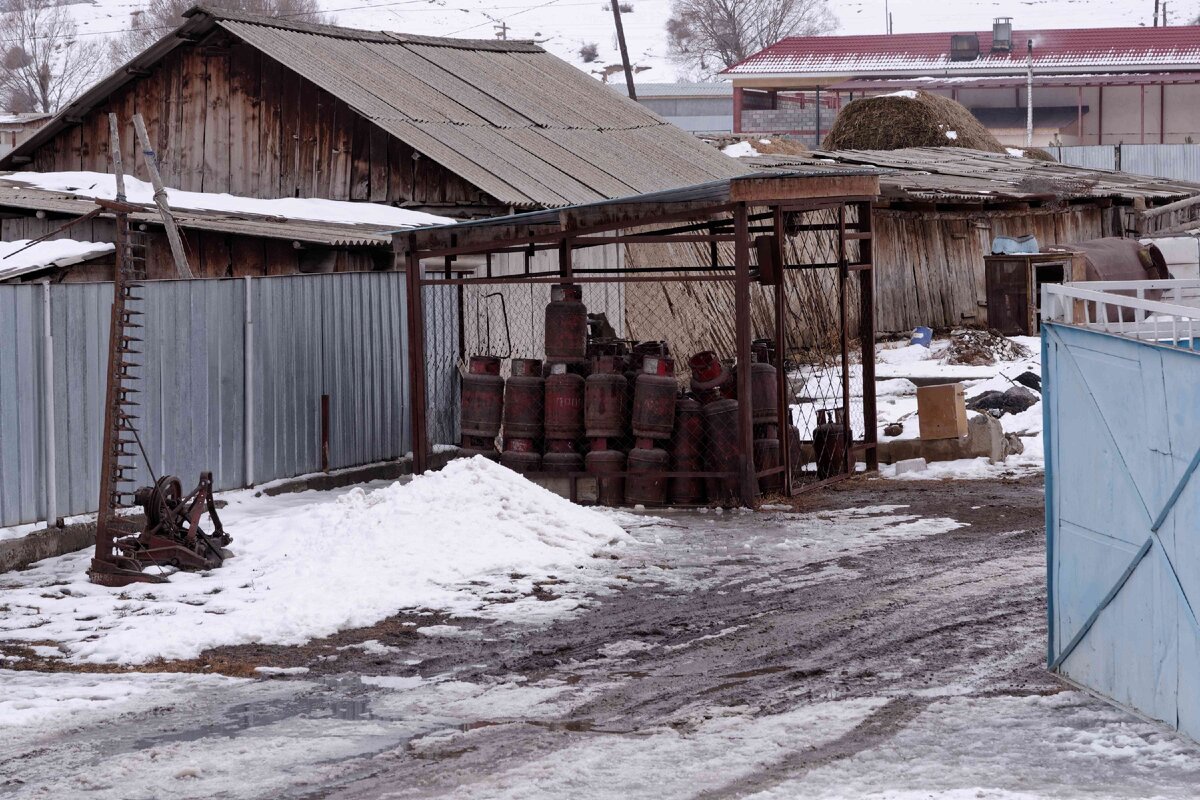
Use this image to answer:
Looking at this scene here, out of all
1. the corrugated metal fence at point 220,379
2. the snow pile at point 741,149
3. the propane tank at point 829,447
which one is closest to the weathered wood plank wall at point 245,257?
the corrugated metal fence at point 220,379

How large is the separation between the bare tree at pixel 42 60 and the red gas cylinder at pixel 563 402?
6420cm

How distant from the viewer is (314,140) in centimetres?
2006

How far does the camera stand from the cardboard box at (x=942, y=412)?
15.7m

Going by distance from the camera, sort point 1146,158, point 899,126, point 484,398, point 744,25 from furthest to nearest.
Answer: point 744,25
point 1146,158
point 899,126
point 484,398

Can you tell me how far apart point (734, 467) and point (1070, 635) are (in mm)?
6214

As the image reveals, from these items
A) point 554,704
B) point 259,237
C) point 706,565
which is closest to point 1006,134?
point 259,237

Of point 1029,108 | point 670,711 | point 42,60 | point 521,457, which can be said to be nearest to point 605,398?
point 521,457

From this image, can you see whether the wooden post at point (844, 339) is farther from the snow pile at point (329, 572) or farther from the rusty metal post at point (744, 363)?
the snow pile at point (329, 572)

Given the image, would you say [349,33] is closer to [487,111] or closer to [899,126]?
[487,111]

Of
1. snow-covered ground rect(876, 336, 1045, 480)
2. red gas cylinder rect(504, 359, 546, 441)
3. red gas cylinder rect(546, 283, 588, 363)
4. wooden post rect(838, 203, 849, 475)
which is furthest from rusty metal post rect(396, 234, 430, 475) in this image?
snow-covered ground rect(876, 336, 1045, 480)

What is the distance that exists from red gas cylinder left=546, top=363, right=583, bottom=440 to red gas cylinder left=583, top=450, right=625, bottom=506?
333 millimetres

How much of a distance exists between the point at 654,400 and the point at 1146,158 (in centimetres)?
3533

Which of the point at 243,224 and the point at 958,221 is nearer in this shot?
the point at 243,224

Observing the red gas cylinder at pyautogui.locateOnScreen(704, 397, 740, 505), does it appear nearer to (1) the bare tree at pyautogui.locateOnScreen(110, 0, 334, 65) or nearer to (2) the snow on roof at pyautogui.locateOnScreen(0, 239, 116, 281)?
(2) the snow on roof at pyautogui.locateOnScreen(0, 239, 116, 281)
